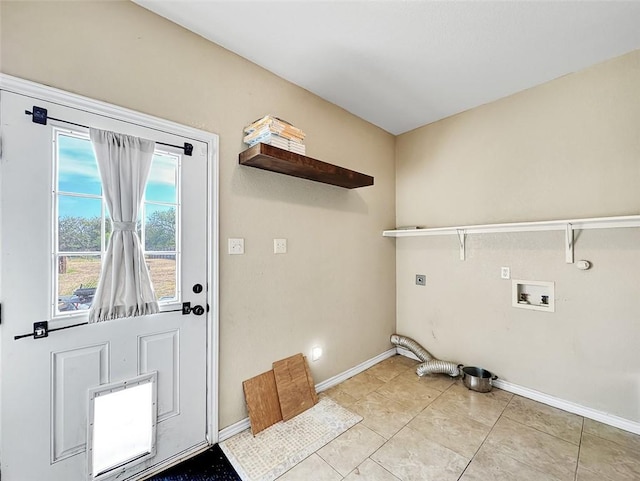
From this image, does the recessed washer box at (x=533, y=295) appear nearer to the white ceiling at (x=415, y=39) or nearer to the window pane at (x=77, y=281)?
the white ceiling at (x=415, y=39)

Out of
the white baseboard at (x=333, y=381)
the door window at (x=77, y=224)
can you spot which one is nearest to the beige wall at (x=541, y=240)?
the white baseboard at (x=333, y=381)

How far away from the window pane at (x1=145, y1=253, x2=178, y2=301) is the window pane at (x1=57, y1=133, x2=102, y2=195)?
48 centimetres

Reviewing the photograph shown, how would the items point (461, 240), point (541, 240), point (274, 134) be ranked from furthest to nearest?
1. point (461, 240)
2. point (541, 240)
3. point (274, 134)

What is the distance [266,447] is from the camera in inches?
73.3

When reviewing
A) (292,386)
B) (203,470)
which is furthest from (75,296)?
(292,386)

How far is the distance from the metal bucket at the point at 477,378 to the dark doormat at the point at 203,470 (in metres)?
2.16

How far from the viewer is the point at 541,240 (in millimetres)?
2432

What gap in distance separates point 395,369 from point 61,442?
2.77m

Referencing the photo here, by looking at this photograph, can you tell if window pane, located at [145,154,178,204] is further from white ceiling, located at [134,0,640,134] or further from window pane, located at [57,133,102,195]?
white ceiling, located at [134,0,640,134]

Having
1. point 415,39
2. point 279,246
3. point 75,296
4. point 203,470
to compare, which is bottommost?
point 203,470

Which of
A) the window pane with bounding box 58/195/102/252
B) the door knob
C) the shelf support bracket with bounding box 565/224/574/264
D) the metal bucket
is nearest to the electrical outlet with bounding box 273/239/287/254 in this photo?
the door knob

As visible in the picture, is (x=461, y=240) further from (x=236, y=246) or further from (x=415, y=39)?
(x=236, y=246)

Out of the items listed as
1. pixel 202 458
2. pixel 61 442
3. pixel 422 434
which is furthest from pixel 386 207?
pixel 61 442

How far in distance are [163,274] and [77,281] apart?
0.41 meters
